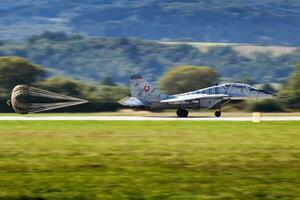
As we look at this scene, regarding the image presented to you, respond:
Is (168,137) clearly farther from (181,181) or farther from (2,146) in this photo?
(181,181)

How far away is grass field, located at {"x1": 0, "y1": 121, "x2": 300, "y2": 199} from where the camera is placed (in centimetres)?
1728

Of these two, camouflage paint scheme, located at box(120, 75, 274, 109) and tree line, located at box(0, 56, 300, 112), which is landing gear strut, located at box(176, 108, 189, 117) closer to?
camouflage paint scheme, located at box(120, 75, 274, 109)

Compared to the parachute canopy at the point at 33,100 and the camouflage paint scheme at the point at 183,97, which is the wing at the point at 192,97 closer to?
the camouflage paint scheme at the point at 183,97

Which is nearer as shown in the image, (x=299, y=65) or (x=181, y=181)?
(x=181, y=181)

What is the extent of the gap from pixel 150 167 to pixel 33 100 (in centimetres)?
5255

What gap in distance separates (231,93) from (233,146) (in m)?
31.6

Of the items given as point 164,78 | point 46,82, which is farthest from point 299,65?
point 46,82

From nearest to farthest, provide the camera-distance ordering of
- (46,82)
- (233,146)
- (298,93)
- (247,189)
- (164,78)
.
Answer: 1. (247,189)
2. (233,146)
3. (298,93)
4. (46,82)
5. (164,78)

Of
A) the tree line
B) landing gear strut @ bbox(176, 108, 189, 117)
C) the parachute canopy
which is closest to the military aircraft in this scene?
landing gear strut @ bbox(176, 108, 189, 117)

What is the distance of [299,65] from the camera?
289 feet

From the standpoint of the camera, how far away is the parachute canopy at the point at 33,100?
54.0 m

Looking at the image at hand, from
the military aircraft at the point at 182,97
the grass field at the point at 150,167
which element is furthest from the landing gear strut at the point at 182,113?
the grass field at the point at 150,167

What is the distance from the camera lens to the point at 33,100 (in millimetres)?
71250

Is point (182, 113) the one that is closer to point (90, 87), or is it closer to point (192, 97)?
point (192, 97)
